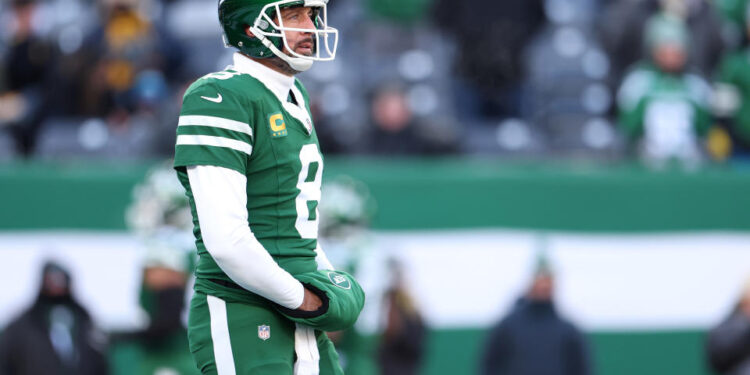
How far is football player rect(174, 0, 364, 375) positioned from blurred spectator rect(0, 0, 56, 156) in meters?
6.01

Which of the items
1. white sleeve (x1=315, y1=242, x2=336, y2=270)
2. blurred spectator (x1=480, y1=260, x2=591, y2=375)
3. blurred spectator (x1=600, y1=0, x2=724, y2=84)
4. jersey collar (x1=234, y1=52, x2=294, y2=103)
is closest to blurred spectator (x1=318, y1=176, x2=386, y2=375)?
blurred spectator (x1=480, y1=260, x2=591, y2=375)

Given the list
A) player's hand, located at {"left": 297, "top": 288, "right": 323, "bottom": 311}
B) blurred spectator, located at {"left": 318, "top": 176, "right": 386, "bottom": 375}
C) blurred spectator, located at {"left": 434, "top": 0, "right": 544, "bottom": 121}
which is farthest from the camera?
blurred spectator, located at {"left": 434, "top": 0, "right": 544, "bottom": 121}

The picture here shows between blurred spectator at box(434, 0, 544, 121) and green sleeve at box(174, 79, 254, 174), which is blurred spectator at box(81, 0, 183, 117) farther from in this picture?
green sleeve at box(174, 79, 254, 174)

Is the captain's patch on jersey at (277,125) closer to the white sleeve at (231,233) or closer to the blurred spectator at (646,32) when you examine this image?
the white sleeve at (231,233)

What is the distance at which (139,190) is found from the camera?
799 cm

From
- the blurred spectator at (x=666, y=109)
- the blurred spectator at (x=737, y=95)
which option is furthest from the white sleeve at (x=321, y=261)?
the blurred spectator at (x=737, y=95)

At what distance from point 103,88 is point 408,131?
232 centimetres

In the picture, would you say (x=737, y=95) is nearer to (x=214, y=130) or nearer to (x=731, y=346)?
(x=731, y=346)

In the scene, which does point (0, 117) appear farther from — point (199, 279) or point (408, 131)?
point (199, 279)

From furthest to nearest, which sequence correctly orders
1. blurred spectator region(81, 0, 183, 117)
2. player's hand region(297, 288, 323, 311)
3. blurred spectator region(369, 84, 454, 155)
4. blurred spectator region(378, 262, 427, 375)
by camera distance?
1. blurred spectator region(81, 0, 183, 117)
2. blurred spectator region(369, 84, 454, 155)
3. blurred spectator region(378, 262, 427, 375)
4. player's hand region(297, 288, 323, 311)

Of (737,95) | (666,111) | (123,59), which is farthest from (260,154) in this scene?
(737,95)

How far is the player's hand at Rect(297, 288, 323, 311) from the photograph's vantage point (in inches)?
133

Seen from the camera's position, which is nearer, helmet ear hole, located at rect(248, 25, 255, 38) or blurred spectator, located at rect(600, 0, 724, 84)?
helmet ear hole, located at rect(248, 25, 255, 38)

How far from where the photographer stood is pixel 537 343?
25.2ft
